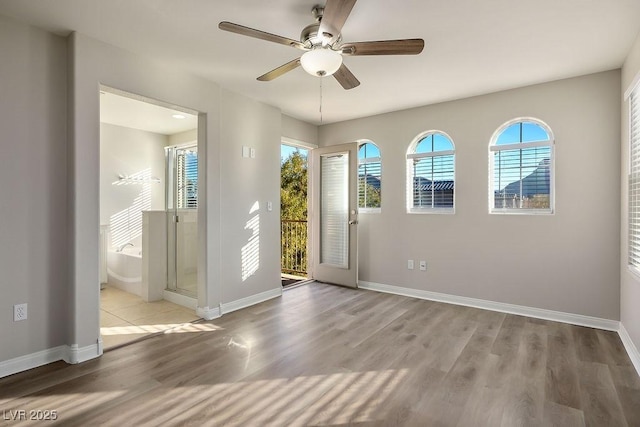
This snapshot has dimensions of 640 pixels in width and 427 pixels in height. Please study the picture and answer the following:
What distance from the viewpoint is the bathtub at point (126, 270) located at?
446 cm

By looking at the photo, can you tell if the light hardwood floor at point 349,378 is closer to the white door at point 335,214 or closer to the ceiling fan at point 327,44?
the white door at point 335,214

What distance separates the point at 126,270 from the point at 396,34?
Result: 4.39 m

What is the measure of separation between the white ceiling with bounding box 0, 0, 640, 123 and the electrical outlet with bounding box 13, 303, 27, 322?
2.00m

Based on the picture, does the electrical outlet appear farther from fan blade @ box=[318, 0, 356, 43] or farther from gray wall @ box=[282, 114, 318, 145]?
gray wall @ box=[282, 114, 318, 145]

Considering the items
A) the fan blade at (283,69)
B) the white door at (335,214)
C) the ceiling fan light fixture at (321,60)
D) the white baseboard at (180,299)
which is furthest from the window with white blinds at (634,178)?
the white baseboard at (180,299)

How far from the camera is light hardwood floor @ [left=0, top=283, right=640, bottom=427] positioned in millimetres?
1930

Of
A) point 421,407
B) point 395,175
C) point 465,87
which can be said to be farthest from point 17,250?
point 465,87

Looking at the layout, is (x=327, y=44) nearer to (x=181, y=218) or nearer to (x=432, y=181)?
(x=432, y=181)

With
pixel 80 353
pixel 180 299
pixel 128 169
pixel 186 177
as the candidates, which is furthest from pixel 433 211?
pixel 128 169

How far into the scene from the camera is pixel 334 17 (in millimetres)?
1841

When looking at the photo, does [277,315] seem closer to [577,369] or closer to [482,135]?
[577,369]

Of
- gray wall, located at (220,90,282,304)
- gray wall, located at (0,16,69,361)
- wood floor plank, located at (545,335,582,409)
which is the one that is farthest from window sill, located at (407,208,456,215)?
gray wall, located at (0,16,69,361)

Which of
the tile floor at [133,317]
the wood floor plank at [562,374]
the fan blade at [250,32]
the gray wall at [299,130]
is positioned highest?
the gray wall at [299,130]

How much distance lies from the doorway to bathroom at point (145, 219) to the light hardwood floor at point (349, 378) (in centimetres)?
65
